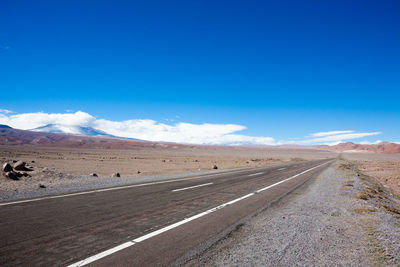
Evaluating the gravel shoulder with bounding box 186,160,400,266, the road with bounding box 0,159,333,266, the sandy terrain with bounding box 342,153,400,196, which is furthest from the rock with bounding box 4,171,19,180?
the sandy terrain with bounding box 342,153,400,196

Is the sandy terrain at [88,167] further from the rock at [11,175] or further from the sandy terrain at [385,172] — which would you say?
the sandy terrain at [385,172]

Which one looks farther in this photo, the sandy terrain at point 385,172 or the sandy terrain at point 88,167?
the sandy terrain at point 385,172

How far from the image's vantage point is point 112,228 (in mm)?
4879

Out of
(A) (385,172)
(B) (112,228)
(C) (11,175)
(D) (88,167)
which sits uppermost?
(B) (112,228)

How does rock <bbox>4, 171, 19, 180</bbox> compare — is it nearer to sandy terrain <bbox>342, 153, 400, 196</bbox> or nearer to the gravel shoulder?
the gravel shoulder

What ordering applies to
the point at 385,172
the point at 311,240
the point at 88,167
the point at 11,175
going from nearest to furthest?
the point at 311,240
the point at 11,175
the point at 385,172
the point at 88,167

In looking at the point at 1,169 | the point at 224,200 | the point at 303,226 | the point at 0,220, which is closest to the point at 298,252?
the point at 303,226

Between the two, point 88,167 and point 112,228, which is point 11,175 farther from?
point 88,167

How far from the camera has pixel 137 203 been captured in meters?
7.31

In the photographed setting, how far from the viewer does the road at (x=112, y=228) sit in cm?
358

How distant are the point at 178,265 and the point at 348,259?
286cm

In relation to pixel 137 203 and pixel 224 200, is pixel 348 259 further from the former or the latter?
pixel 137 203

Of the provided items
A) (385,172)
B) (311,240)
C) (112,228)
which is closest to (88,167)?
(112,228)

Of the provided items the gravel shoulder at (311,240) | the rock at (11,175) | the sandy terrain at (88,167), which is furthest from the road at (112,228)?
the rock at (11,175)
